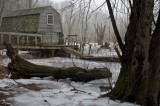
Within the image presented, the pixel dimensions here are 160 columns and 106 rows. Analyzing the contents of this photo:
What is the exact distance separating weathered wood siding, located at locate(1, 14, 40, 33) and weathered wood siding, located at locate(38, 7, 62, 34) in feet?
1.60

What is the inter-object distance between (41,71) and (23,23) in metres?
23.6

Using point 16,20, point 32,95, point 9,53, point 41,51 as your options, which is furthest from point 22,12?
point 32,95

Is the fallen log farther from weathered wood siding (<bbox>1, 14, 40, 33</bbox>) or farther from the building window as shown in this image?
the building window

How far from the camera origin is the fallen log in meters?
11.7

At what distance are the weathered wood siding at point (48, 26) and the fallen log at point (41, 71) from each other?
2161 cm

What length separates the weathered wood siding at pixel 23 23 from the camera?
110 ft

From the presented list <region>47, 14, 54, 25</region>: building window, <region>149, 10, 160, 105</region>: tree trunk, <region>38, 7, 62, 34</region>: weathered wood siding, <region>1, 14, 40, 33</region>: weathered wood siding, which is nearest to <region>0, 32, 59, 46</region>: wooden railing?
<region>38, 7, 62, 34</region>: weathered wood siding

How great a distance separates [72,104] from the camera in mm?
6875

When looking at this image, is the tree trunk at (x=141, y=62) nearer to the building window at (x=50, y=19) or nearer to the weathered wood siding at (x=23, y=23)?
the weathered wood siding at (x=23, y=23)

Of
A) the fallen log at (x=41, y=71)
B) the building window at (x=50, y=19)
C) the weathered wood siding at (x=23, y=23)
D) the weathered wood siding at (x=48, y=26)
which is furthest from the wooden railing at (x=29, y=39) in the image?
the fallen log at (x=41, y=71)

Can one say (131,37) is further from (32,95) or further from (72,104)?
(32,95)

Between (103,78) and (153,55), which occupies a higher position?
(153,55)

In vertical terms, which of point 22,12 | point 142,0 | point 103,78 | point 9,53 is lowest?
point 103,78

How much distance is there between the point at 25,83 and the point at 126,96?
14.9ft
